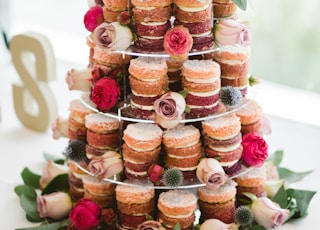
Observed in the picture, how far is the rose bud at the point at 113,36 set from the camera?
1.92 meters

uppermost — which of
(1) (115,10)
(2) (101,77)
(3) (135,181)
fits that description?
(1) (115,10)

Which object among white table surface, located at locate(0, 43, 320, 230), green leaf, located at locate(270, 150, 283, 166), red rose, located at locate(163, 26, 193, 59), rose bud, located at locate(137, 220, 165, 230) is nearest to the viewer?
red rose, located at locate(163, 26, 193, 59)

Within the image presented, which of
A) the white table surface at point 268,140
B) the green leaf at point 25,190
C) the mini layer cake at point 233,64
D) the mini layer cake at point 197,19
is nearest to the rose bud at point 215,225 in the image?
the white table surface at point 268,140

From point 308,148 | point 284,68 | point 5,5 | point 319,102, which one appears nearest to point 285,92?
point 319,102

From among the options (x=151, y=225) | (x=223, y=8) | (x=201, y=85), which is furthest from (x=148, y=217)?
(x=223, y=8)

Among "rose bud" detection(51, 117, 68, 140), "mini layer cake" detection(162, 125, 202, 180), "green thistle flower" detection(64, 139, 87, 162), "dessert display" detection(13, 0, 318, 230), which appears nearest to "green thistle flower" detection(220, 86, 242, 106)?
"dessert display" detection(13, 0, 318, 230)

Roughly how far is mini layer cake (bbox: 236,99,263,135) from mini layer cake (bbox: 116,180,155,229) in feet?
1.06

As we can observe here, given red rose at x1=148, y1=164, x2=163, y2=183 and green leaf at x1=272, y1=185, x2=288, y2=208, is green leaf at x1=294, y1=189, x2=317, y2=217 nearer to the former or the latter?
green leaf at x1=272, y1=185, x2=288, y2=208

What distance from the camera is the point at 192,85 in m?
1.95

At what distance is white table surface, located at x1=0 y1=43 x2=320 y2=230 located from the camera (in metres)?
2.26

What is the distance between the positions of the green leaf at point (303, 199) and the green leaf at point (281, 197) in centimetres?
7

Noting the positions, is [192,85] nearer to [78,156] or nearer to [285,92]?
[78,156]

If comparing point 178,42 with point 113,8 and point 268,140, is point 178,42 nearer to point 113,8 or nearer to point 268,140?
point 113,8

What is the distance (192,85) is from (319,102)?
40.9 inches
